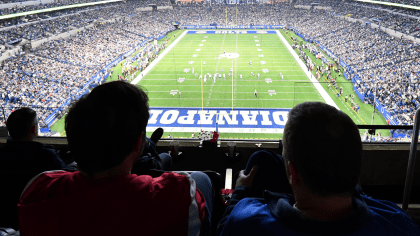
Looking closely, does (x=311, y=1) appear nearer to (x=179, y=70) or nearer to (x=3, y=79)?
(x=179, y=70)

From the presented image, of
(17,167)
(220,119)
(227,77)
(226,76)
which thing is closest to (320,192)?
(17,167)

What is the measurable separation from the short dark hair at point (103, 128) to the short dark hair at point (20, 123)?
1.15m

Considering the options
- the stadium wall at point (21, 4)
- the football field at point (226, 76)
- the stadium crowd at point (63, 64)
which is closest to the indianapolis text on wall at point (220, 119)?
the football field at point (226, 76)

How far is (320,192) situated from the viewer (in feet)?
2.14

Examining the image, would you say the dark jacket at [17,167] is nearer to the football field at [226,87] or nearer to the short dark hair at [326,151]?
the short dark hair at [326,151]

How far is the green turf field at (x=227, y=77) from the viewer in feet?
45.8

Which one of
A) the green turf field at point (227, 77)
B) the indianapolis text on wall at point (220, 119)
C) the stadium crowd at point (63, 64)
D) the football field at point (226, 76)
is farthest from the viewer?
the football field at point (226, 76)

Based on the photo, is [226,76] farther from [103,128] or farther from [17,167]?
[103,128]

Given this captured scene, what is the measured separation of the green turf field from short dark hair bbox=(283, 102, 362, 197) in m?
9.47

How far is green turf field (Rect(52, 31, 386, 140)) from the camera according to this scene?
45.8ft

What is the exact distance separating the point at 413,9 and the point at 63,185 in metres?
30.2

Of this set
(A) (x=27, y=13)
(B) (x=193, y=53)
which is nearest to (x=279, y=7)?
(B) (x=193, y=53)

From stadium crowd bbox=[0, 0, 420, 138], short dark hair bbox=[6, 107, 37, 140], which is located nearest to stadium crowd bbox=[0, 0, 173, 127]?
stadium crowd bbox=[0, 0, 420, 138]

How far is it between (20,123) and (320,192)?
1597 millimetres
